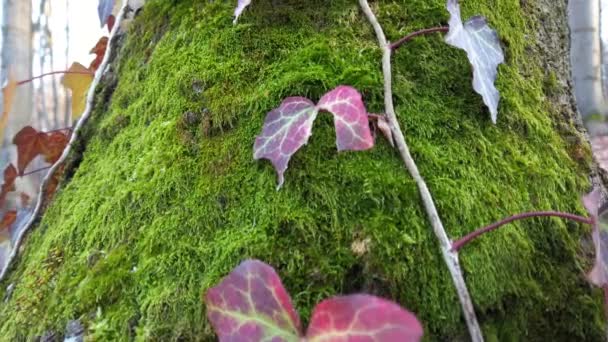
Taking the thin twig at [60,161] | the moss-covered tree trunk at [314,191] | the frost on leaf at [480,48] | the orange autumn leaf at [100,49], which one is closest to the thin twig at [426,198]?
the moss-covered tree trunk at [314,191]

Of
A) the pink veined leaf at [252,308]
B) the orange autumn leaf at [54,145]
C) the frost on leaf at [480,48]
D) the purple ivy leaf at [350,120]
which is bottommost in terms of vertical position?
the orange autumn leaf at [54,145]

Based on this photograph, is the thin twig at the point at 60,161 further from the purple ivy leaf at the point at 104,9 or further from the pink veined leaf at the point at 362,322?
the pink veined leaf at the point at 362,322

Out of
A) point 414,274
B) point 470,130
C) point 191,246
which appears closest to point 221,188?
point 191,246

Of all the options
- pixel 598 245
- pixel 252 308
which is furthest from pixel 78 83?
pixel 598 245

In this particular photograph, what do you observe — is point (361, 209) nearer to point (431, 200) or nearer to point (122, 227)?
point (431, 200)

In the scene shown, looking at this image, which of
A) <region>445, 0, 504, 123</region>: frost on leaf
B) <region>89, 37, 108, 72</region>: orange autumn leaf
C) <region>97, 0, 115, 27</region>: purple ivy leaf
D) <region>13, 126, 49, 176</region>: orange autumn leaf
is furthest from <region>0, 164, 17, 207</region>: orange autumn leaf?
<region>445, 0, 504, 123</region>: frost on leaf

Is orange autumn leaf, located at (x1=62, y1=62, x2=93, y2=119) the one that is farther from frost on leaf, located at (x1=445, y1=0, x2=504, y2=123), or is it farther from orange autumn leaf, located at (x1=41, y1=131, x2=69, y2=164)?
frost on leaf, located at (x1=445, y1=0, x2=504, y2=123)

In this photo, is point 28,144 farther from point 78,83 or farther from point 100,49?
point 100,49
